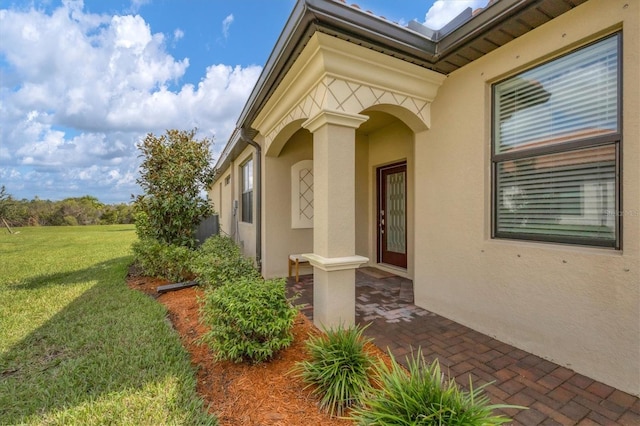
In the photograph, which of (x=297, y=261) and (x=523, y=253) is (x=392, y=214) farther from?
(x=523, y=253)

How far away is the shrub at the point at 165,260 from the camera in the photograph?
642cm

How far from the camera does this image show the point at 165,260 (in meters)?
6.50

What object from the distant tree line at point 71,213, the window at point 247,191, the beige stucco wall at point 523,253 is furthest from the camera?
the distant tree line at point 71,213

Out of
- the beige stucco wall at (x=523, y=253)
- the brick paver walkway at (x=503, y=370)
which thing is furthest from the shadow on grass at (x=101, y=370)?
the beige stucco wall at (x=523, y=253)

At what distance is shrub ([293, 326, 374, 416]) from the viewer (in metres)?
2.28

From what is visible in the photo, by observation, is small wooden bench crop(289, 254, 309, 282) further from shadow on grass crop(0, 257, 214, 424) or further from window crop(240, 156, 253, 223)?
shadow on grass crop(0, 257, 214, 424)

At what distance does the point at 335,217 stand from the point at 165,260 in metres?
4.91

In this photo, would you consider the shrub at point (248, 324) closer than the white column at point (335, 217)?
Yes

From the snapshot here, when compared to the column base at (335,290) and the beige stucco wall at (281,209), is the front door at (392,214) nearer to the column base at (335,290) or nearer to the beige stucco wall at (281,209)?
the beige stucco wall at (281,209)

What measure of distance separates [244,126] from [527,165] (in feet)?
18.6

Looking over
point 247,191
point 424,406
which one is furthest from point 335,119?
point 247,191

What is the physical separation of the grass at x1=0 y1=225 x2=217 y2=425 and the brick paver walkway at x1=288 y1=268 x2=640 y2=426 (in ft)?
6.90

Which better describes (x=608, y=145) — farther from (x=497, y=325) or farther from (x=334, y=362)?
(x=334, y=362)

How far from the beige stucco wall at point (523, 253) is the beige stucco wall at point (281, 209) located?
314 cm
